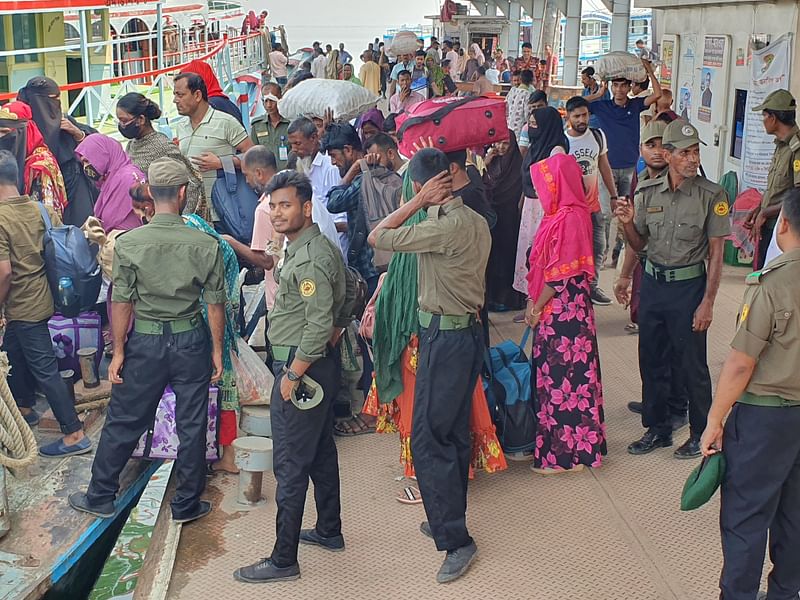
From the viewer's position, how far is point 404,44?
17750mm

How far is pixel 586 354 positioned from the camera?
5027 mm

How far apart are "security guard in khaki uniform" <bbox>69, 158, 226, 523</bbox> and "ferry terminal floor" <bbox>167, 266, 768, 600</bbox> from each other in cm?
46

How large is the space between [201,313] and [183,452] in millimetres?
706

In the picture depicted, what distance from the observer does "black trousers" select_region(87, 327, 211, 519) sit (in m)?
4.59

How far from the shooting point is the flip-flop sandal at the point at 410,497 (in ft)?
16.2

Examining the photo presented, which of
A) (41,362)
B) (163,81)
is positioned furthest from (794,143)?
(163,81)

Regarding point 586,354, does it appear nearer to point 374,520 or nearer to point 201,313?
point 374,520

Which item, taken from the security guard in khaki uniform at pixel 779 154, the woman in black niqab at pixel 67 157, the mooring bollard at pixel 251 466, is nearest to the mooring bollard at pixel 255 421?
the mooring bollard at pixel 251 466

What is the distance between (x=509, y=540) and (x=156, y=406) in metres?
1.83

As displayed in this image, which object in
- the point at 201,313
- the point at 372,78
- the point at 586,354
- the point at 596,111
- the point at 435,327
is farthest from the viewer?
the point at 372,78

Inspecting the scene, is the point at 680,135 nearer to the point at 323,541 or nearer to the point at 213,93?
the point at 323,541

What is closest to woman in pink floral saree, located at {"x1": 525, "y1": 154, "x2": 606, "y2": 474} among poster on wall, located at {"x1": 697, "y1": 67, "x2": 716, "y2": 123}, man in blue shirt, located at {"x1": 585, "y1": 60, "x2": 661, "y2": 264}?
man in blue shirt, located at {"x1": 585, "y1": 60, "x2": 661, "y2": 264}

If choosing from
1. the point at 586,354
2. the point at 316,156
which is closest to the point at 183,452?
the point at 586,354

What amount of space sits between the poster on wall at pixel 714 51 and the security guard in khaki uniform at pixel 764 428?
705cm
